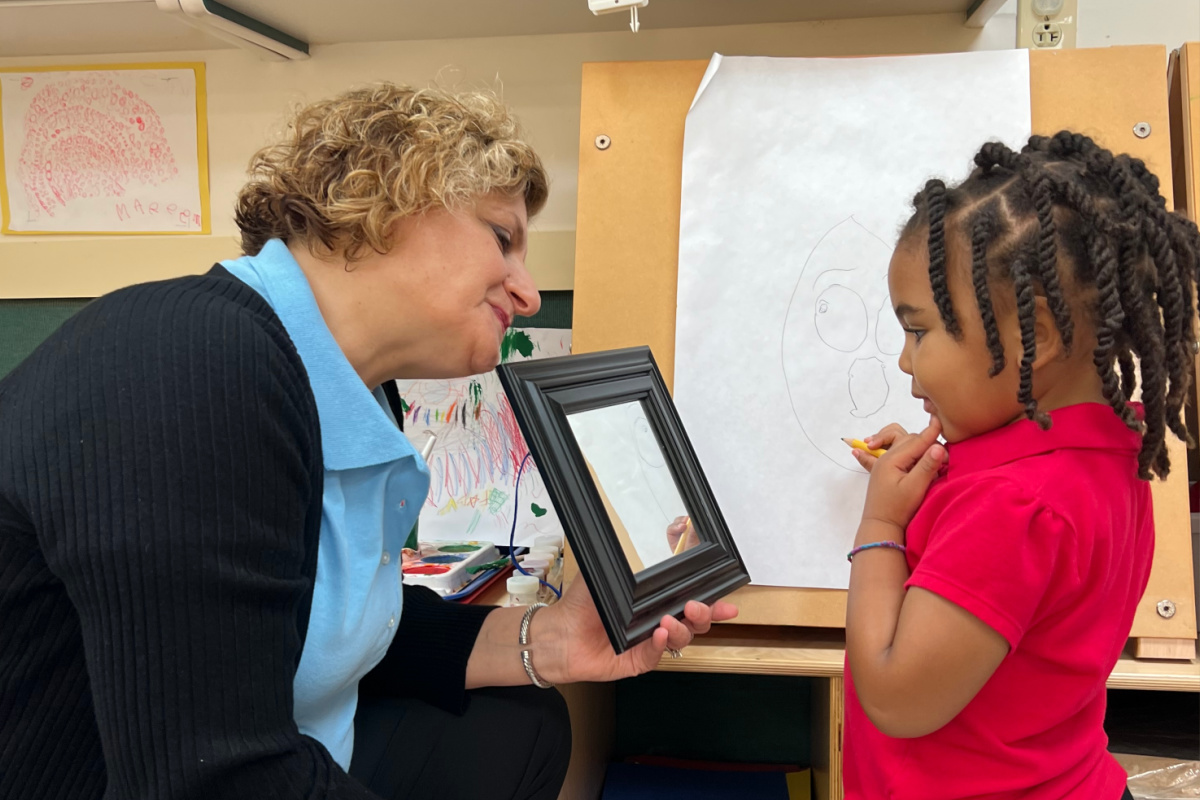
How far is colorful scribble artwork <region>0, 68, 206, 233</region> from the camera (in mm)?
1614

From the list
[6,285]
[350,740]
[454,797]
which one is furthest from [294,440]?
[6,285]

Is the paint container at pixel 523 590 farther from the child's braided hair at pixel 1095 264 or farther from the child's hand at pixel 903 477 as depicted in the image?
the child's braided hair at pixel 1095 264

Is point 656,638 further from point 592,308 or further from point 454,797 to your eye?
point 592,308

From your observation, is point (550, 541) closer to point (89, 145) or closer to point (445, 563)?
point (445, 563)

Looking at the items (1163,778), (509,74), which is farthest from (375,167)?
(1163,778)

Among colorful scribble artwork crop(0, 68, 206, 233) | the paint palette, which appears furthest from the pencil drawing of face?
colorful scribble artwork crop(0, 68, 206, 233)

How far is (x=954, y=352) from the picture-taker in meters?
0.73

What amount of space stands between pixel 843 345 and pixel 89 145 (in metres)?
1.51

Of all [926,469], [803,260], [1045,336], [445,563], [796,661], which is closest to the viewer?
[1045,336]

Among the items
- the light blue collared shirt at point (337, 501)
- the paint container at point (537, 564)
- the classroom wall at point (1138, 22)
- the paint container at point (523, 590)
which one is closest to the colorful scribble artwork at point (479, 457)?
the paint container at point (537, 564)

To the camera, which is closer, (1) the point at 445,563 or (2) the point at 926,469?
(2) the point at 926,469

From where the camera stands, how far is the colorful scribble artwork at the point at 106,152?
5.30 ft

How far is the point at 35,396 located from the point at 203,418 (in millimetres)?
119

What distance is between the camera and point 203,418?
0.60 meters
